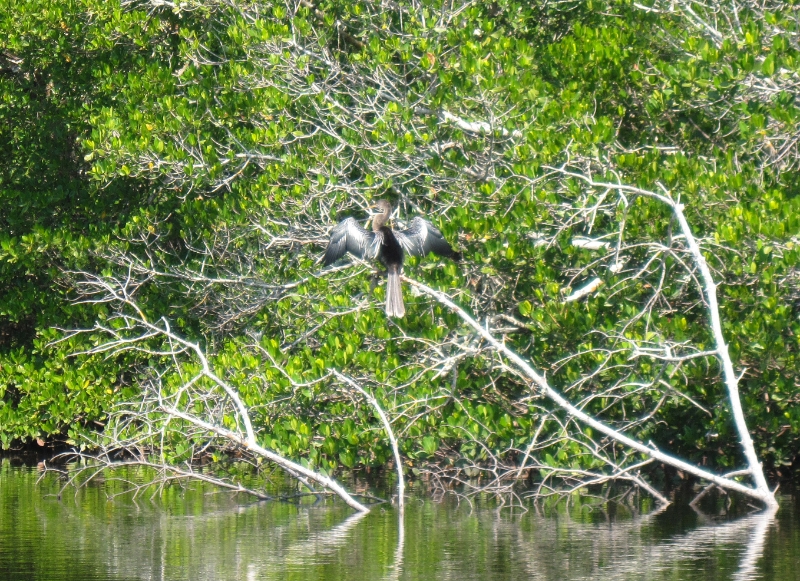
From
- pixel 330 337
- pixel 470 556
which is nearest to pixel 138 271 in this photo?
pixel 330 337

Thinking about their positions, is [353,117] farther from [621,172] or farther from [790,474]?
[790,474]

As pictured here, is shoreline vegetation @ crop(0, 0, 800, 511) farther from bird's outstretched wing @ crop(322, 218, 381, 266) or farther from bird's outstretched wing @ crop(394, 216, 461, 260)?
bird's outstretched wing @ crop(322, 218, 381, 266)

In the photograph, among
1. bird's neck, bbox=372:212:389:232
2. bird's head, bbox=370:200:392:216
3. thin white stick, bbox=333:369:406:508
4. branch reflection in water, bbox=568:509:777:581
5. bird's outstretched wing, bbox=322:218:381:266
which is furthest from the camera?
bird's head, bbox=370:200:392:216

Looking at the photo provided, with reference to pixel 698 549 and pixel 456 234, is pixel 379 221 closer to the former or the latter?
pixel 456 234

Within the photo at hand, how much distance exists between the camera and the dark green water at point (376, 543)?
21.4 ft

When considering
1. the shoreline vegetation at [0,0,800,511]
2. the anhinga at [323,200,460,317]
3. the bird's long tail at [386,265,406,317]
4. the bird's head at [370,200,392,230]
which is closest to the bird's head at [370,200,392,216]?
the bird's head at [370,200,392,230]

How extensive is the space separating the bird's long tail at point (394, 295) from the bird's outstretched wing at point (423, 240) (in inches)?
10.4

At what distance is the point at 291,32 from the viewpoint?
34.8 feet

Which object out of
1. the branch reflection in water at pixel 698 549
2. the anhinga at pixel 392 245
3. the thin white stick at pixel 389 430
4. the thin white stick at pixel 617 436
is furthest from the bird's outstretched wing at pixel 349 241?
the branch reflection in water at pixel 698 549

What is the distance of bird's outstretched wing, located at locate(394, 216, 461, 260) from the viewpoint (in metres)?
8.68

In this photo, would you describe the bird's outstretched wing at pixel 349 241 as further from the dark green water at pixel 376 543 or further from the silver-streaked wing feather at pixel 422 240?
the dark green water at pixel 376 543

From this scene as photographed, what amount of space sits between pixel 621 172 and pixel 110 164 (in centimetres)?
472

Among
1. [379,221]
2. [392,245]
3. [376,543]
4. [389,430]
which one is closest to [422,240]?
[392,245]

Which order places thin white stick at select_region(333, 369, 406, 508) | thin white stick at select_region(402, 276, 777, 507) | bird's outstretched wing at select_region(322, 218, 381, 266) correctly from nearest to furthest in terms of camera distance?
thin white stick at select_region(402, 276, 777, 507), thin white stick at select_region(333, 369, 406, 508), bird's outstretched wing at select_region(322, 218, 381, 266)
